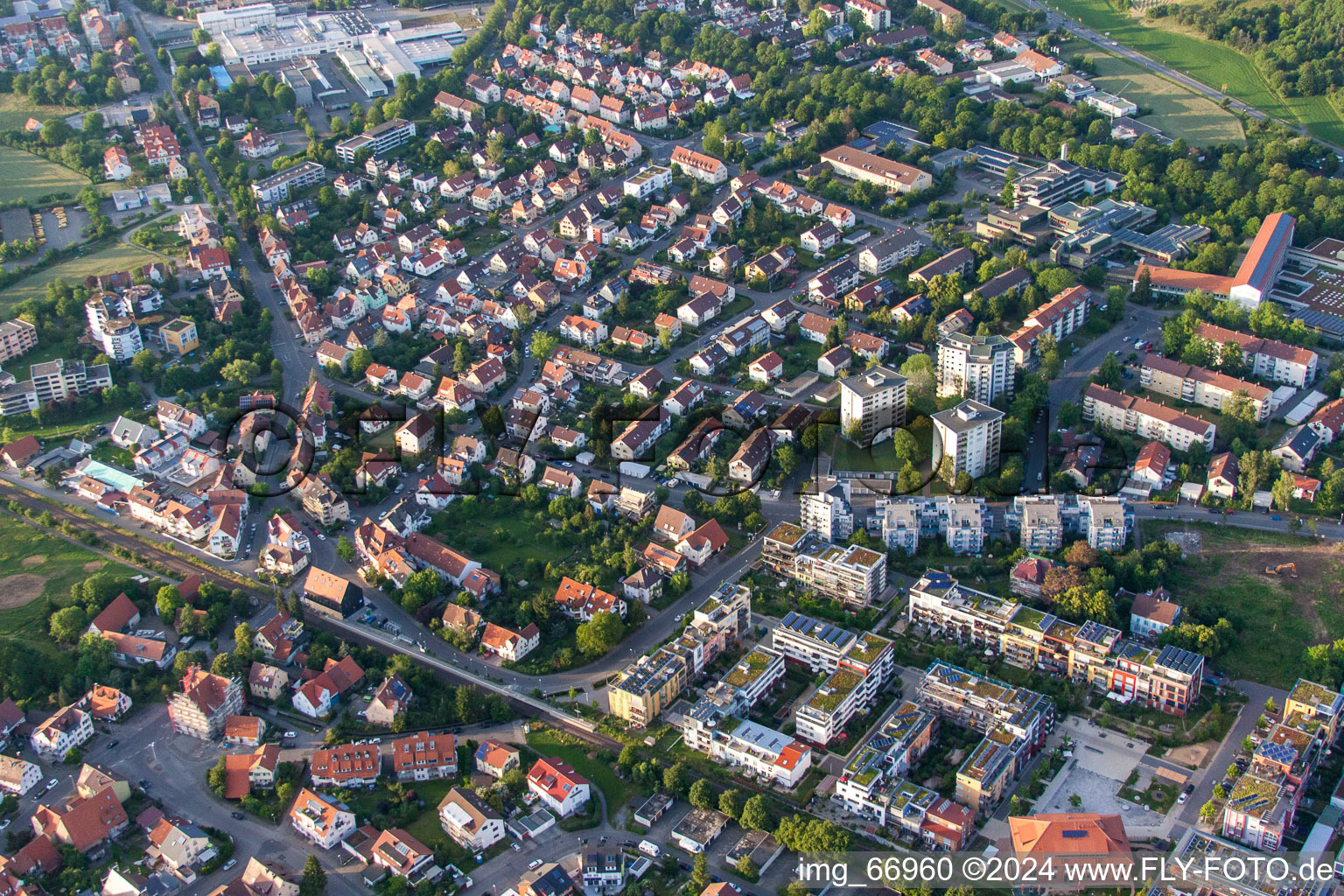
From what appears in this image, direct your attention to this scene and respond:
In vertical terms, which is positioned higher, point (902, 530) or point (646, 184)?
point (646, 184)

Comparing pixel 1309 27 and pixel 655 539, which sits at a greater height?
pixel 1309 27

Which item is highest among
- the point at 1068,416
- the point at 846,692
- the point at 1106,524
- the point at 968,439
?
the point at 968,439

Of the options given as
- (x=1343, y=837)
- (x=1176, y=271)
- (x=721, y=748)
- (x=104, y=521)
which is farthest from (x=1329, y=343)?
(x=104, y=521)

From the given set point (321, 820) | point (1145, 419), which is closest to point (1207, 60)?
point (1145, 419)

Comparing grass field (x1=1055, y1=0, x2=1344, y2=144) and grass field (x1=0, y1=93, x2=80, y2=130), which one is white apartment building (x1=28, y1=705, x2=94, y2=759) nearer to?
grass field (x1=0, y1=93, x2=80, y2=130)

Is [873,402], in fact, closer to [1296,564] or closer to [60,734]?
[1296,564]

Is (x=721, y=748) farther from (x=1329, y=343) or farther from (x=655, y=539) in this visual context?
(x=1329, y=343)
